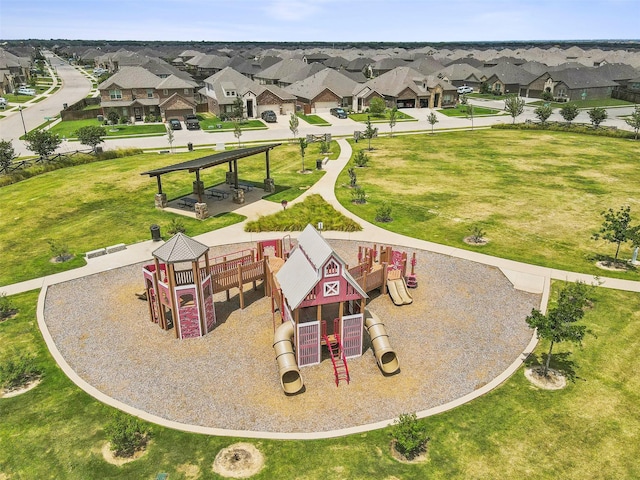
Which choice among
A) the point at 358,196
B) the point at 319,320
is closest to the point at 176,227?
the point at 358,196

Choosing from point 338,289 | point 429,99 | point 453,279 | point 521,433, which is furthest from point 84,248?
point 429,99

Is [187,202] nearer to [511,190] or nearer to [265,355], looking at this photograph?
[265,355]

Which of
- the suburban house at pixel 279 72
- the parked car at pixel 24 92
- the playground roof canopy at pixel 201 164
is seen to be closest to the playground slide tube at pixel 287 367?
the playground roof canopy at pixel 201 164

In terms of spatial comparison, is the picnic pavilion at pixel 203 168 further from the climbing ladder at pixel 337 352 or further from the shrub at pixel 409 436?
the shrub at pixel 409 436

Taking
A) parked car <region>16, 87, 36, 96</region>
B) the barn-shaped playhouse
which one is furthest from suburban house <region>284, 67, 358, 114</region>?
the barn-shaped playhouse

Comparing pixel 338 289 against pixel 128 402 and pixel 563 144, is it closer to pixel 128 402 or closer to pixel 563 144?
pixel 128 402

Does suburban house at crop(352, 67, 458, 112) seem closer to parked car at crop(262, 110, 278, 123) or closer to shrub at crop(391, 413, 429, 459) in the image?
parked car at crop(262, 110, 278, 123)
